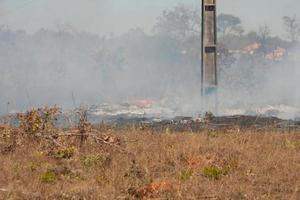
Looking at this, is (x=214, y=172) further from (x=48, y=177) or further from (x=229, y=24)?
(x=229, y=24)

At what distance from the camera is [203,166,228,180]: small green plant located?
23.0 feet

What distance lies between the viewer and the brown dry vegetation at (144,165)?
609 centimetres

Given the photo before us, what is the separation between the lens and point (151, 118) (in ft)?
68.8

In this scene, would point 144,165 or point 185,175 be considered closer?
point 185,175

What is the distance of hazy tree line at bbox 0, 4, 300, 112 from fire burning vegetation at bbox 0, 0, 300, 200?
146 millimetres

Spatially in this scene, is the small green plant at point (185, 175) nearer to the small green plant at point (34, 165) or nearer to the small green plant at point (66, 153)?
the small green plant at point (66, 153)

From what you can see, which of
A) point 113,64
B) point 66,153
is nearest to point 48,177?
point 66,153

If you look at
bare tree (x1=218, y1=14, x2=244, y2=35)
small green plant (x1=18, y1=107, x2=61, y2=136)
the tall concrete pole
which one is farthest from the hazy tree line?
small green plant (x1=18, y1=107, x2=61, y2=136)

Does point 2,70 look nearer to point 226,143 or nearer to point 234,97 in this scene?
point 234,97

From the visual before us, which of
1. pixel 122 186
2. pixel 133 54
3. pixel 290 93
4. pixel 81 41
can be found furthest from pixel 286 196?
pixel 81 41

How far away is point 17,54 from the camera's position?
152 feet

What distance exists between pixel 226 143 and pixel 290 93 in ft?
83.3

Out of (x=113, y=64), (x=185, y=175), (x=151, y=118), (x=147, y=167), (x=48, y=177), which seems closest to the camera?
(x=48, y=177)

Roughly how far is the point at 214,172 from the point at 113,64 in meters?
41.3
